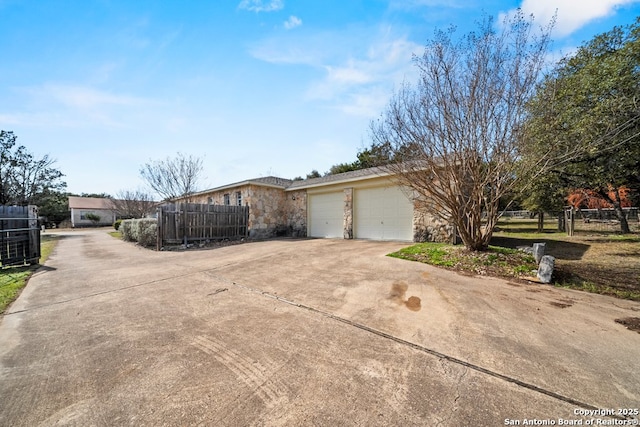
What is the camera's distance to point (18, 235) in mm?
6570

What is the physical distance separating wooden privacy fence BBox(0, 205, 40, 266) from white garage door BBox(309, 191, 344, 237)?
10.1 metres

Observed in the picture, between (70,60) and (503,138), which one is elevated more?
(70,60)

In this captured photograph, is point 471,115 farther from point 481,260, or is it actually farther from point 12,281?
point 12,281

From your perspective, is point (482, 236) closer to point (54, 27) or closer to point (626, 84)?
point (626, 84)

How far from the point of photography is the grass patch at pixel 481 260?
17.1 feet

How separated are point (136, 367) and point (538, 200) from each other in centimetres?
1924

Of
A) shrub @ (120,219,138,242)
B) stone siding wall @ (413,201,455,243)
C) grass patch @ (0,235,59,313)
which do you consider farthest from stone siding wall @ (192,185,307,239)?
grass patch @ (0,235,59,313)

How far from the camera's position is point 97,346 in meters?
2.58

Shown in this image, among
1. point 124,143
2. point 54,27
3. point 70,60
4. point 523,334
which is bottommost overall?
point 523,334

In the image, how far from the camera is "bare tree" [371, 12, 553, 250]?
548cm

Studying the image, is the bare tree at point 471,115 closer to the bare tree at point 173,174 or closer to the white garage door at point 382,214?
the white garage door at point 382,214

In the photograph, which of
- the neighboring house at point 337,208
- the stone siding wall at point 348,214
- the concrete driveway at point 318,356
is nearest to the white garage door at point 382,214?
the neighboring house at point 337,208

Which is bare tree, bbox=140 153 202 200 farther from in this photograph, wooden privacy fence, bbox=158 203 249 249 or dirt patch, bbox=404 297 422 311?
dirt patch, bbox=404 297 422 311

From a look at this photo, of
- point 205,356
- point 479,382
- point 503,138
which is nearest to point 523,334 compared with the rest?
point 479,382
